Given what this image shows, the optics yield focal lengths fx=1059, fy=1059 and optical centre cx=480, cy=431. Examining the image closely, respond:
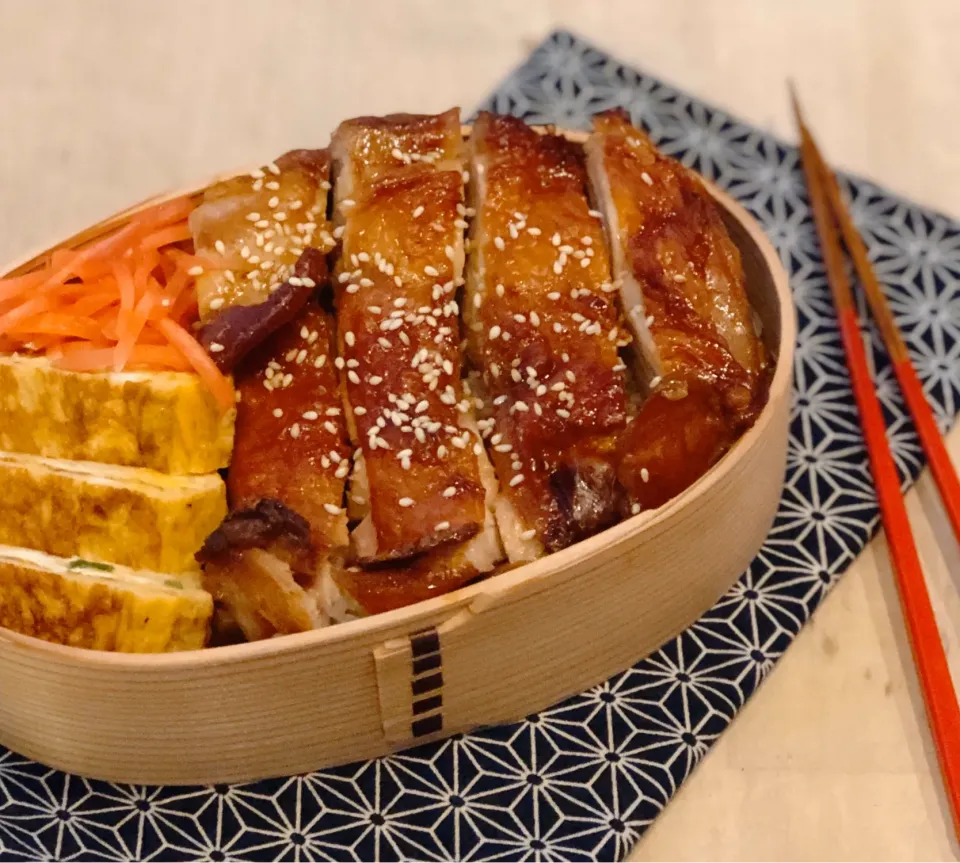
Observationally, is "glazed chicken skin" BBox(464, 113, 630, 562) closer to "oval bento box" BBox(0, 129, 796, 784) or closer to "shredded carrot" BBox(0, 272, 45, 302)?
"oval bento box" BBox(0, 129, 796, 784)

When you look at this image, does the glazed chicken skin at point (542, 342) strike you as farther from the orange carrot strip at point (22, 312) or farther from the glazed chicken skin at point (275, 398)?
the orange carrot strip at point (22, 312)

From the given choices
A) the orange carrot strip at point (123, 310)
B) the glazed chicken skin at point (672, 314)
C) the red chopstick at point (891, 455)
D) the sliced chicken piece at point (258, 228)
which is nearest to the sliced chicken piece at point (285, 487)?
the sliced chicken piece at point (258, 228)

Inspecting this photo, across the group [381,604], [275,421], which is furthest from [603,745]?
[275,421]

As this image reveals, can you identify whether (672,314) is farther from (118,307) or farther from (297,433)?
(118,307)

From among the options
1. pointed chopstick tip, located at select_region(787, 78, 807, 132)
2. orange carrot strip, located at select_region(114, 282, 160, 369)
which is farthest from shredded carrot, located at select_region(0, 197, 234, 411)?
pointed chopstick tip, located at select_region(787, 78, 807, 132)

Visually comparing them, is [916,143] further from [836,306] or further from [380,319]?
[380,319]

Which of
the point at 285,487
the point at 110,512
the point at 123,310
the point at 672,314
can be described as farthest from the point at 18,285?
the point at 672,314
